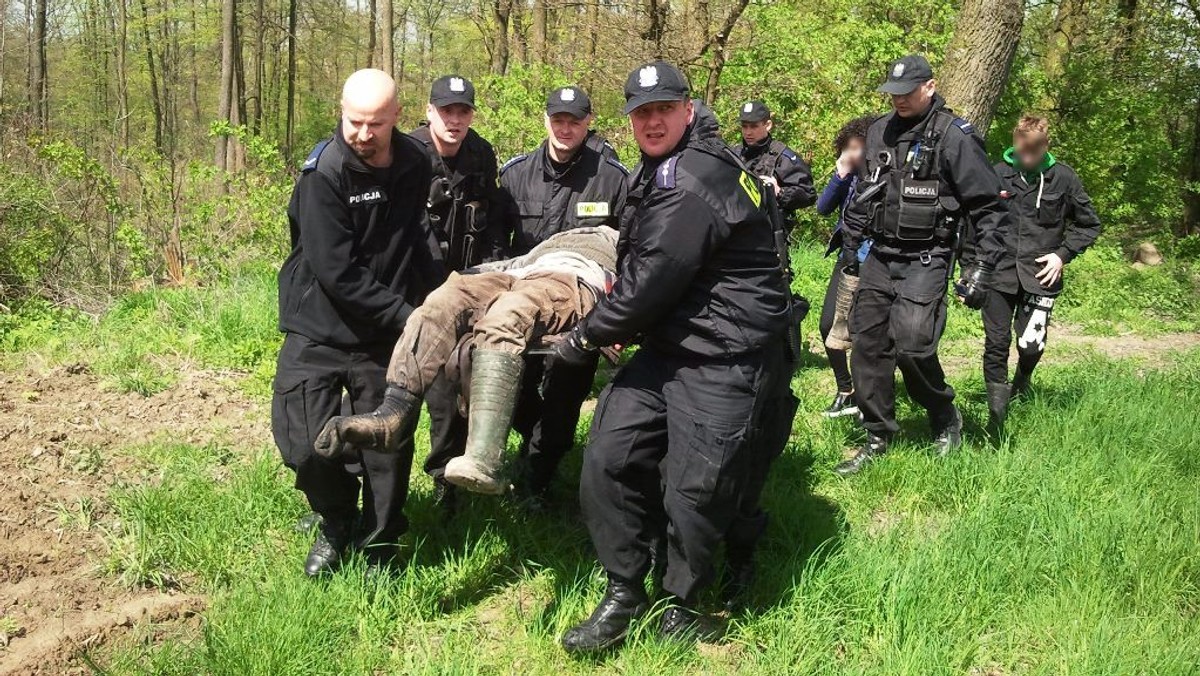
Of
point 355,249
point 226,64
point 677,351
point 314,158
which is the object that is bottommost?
point 677,351

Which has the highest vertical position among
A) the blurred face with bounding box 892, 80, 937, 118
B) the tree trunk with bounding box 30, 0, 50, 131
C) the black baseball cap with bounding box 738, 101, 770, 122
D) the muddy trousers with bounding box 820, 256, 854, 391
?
the tree trunk with bounding box 30, 0, 50, 131

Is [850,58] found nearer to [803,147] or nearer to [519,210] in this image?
[803,147]

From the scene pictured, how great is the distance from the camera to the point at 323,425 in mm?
3449

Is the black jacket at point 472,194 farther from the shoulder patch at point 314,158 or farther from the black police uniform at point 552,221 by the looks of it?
the shoulder patch at point 314,158

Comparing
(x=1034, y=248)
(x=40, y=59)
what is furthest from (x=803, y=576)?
(x=40, y=59)

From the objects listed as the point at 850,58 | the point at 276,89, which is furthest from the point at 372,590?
the point at 276,89

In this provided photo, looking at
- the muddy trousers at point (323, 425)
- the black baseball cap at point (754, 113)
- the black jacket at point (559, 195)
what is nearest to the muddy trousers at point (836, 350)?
the black baseball cap at point (754, 113)

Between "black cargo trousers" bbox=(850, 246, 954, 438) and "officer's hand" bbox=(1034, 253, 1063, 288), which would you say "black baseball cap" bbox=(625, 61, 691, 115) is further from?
"officer's hand" bbox=(1034, 253, 1063, 288)

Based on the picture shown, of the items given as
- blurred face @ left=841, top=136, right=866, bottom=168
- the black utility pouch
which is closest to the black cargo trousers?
the black utility pouch

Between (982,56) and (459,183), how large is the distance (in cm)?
557

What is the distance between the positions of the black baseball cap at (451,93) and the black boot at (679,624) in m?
2.64

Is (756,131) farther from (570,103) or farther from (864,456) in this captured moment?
(864,456)

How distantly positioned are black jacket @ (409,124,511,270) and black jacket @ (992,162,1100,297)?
144 inches

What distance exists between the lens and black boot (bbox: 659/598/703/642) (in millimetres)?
3227
